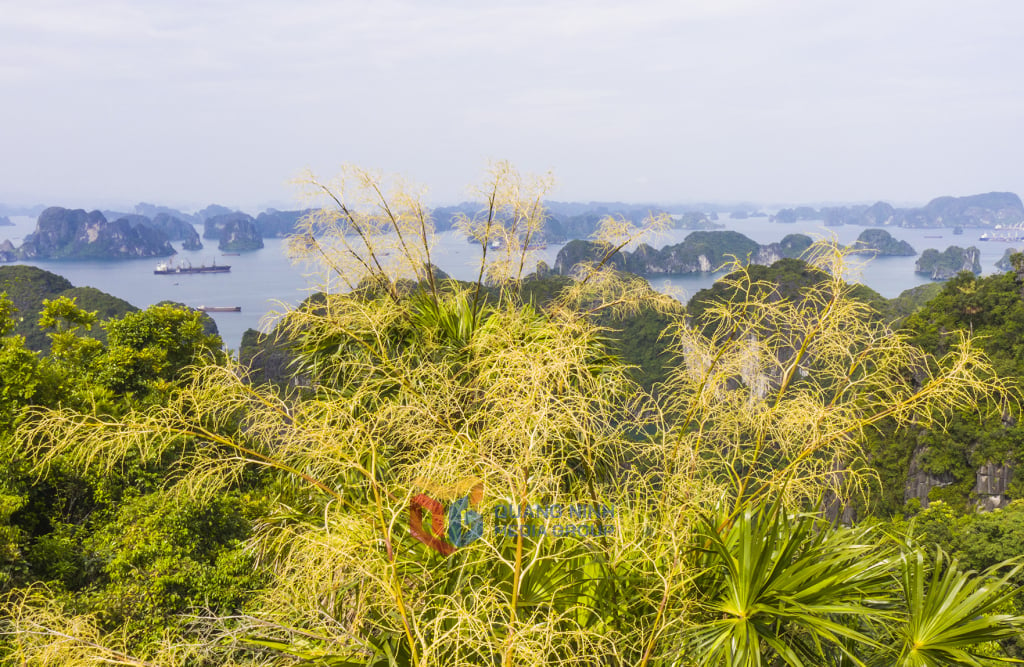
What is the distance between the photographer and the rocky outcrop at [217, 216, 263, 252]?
122312 millimetres

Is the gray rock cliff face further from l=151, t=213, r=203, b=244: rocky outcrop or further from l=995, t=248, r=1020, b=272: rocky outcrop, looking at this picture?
l=995, t=248, r=1020, b=272: rocky outcrop

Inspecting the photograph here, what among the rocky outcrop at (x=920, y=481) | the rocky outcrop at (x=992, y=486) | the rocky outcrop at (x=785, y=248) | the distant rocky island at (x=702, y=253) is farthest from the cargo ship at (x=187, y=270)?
the rocky outcrop at (x=992, y=486)

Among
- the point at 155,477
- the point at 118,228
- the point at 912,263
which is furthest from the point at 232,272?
the point at 912,263

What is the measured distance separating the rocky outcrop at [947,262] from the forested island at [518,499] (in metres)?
94.6

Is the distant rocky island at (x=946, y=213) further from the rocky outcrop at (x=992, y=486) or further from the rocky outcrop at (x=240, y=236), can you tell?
the rocky outcrop at (x=992, y=486)

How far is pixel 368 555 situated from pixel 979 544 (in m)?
17.2

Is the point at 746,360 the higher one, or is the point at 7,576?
the point at 746,360

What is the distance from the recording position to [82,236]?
11469cm

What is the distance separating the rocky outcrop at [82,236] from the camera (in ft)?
369

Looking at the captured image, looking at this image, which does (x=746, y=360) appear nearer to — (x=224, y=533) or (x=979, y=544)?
(x=224, y=533)

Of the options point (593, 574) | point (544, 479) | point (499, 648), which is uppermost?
point (544, 479)

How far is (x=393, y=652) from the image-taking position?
2580 millimetres

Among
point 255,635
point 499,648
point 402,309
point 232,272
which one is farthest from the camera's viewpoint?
point 232,272

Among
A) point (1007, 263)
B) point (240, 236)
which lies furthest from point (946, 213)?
point (240, 236)
